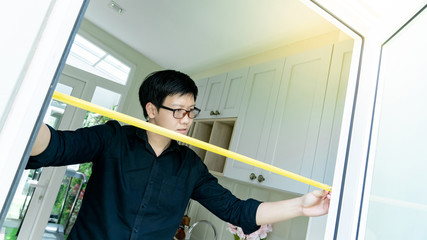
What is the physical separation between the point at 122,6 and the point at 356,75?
2330mm

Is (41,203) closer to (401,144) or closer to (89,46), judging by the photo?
(89,46)

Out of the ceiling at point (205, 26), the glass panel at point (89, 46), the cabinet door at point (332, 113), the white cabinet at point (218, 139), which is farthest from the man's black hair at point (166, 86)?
the glass panel at point (89, 46)

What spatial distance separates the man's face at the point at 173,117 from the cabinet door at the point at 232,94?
110 cm

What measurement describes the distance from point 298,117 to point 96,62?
8.73 ft

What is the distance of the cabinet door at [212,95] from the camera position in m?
2.58

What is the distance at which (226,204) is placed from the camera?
115 centimetres

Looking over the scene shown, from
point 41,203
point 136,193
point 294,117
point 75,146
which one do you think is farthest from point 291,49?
point 41,203

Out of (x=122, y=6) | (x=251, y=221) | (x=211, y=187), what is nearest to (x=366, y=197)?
(x=251, y=221)

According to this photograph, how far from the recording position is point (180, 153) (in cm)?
128

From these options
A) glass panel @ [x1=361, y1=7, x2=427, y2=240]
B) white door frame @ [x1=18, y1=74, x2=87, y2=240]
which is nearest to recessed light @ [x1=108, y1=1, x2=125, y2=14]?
white door frame @ [x1=18, y1=74, x2=87, y2=240]

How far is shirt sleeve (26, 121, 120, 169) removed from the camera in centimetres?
71

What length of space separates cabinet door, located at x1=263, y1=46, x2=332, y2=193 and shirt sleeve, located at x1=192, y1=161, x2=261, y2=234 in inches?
21.4

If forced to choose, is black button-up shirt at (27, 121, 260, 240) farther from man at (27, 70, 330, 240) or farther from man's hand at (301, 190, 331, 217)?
man's hand at (301, 190, 331, 217)

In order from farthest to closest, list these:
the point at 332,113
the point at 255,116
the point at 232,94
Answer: the point at 232,94, the point at 255,116, the point at 332,113
